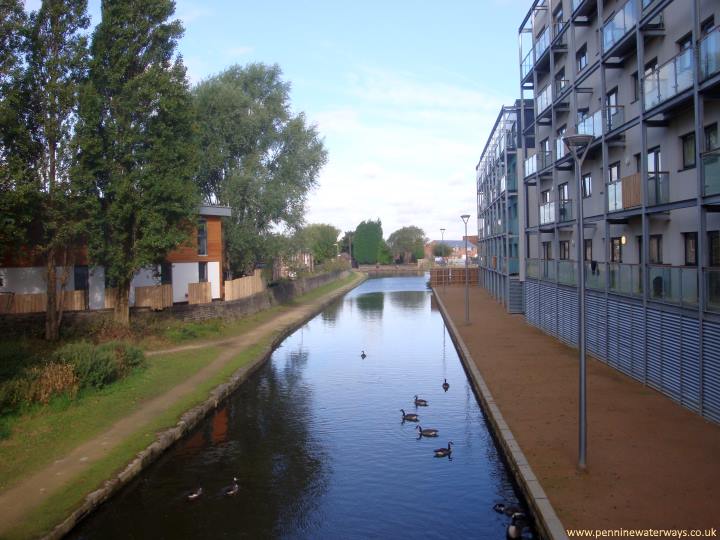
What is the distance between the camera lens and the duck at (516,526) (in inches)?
365

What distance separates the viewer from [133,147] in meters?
25.6

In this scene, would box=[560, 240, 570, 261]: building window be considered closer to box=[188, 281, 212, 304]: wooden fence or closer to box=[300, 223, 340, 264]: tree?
box=[188, 281, 212, 304]: wooden fence

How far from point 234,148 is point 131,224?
1513 centimetres

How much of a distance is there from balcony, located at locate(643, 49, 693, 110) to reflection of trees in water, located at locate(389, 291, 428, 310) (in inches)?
1283

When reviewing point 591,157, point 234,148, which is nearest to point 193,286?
point 234,148

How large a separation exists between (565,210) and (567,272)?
259 cm

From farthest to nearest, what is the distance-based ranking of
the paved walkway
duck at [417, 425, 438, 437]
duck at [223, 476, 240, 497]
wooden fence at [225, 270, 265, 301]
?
wooden fence at [225, 270, 265, 301] → duck at [417, 425, 438, 437] → duck at [223, 476, 240, 497] → the paved walkway

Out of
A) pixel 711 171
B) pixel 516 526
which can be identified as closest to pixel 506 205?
pixel 711 171

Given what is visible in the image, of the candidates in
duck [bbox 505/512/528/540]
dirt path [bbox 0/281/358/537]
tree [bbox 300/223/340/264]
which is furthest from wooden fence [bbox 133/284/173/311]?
tree [bbox 300/223/340/264]

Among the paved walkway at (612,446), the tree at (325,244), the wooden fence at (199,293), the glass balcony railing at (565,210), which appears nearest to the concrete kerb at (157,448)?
the paved walkway at (612,446)

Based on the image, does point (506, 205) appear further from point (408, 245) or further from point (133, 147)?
point (408, 245)

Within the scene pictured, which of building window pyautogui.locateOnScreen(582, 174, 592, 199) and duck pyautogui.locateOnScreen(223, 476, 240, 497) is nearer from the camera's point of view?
duck pyautogui.locateOnScreen(223, 476, 240, 497)

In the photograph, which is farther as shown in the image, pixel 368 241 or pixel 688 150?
pixel 368 241

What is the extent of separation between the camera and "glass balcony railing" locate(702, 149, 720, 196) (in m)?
12.7
